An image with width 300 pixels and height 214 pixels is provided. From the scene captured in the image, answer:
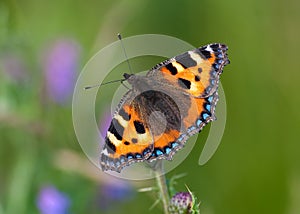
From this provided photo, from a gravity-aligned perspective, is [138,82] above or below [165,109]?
above

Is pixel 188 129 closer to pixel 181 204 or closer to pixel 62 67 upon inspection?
pixel 181 204

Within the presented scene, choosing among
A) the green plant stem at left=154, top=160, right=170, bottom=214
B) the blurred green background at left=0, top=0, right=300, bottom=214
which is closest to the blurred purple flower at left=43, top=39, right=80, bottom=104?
the blurred green background at left=0, top=0, right=300, bottom=214

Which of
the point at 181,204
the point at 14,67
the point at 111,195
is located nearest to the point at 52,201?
the point at 111,195

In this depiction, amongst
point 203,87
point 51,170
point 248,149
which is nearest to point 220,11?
point 248,149

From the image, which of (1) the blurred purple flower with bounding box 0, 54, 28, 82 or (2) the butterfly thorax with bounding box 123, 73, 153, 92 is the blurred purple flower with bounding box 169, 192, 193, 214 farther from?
(1) the blurred purple flower with bounding box 0, 54, 28, 82

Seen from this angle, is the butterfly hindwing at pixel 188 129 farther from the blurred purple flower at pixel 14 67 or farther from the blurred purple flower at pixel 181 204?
the blurred purple flower at pixel 14 67
